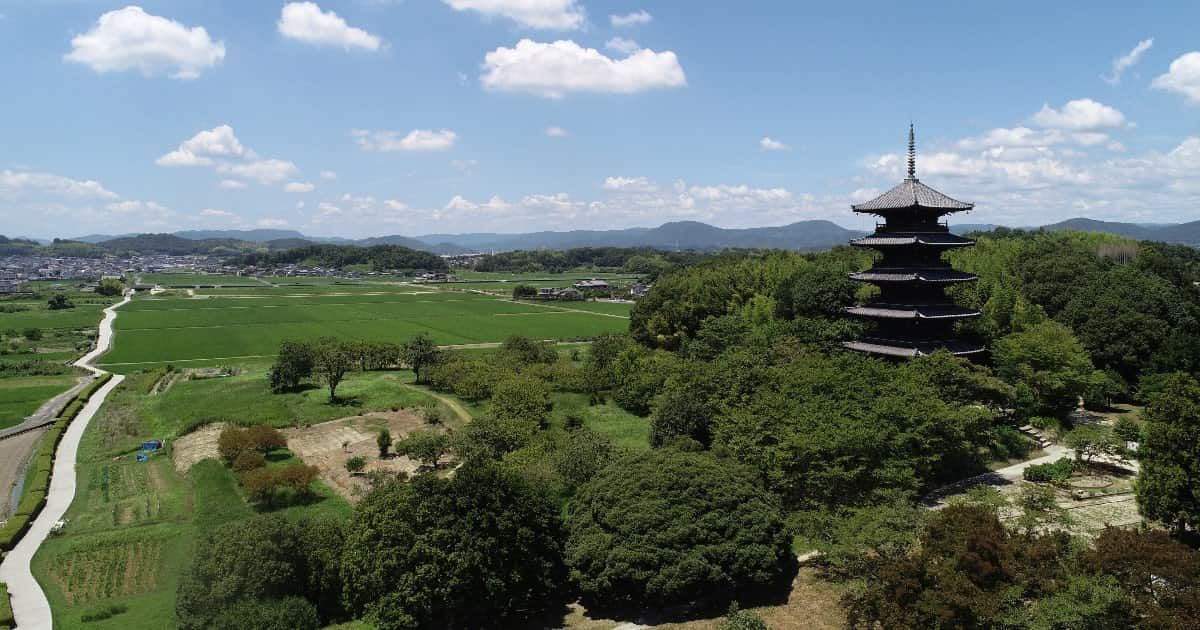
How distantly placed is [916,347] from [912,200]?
614 centimetres

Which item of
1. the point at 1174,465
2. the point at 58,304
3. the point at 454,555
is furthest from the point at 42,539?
the point at 58,304

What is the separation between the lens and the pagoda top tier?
2869 centimetres

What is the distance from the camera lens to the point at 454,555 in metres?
16.1

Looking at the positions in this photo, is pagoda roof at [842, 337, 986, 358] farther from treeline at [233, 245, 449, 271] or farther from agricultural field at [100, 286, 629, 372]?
treeline at [233, 245, 449, 271]

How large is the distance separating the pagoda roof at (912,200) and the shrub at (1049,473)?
35.9ft

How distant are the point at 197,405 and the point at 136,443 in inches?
265

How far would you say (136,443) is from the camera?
113 ft

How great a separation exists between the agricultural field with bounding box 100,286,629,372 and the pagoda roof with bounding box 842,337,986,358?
1650 inches

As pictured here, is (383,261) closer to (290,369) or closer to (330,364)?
(290,369)

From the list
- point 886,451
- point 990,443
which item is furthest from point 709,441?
point 990,443

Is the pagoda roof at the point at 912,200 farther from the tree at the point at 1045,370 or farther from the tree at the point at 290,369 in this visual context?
the tree at the point at 290,369

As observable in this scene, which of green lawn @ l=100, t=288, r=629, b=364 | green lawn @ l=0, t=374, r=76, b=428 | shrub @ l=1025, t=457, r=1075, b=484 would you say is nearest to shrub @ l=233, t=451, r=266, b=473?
green lawn @ l=0, t=374, r=76, b=428

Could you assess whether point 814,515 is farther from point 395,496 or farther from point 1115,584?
point 395,496

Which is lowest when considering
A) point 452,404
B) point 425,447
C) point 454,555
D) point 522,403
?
point 452,404
